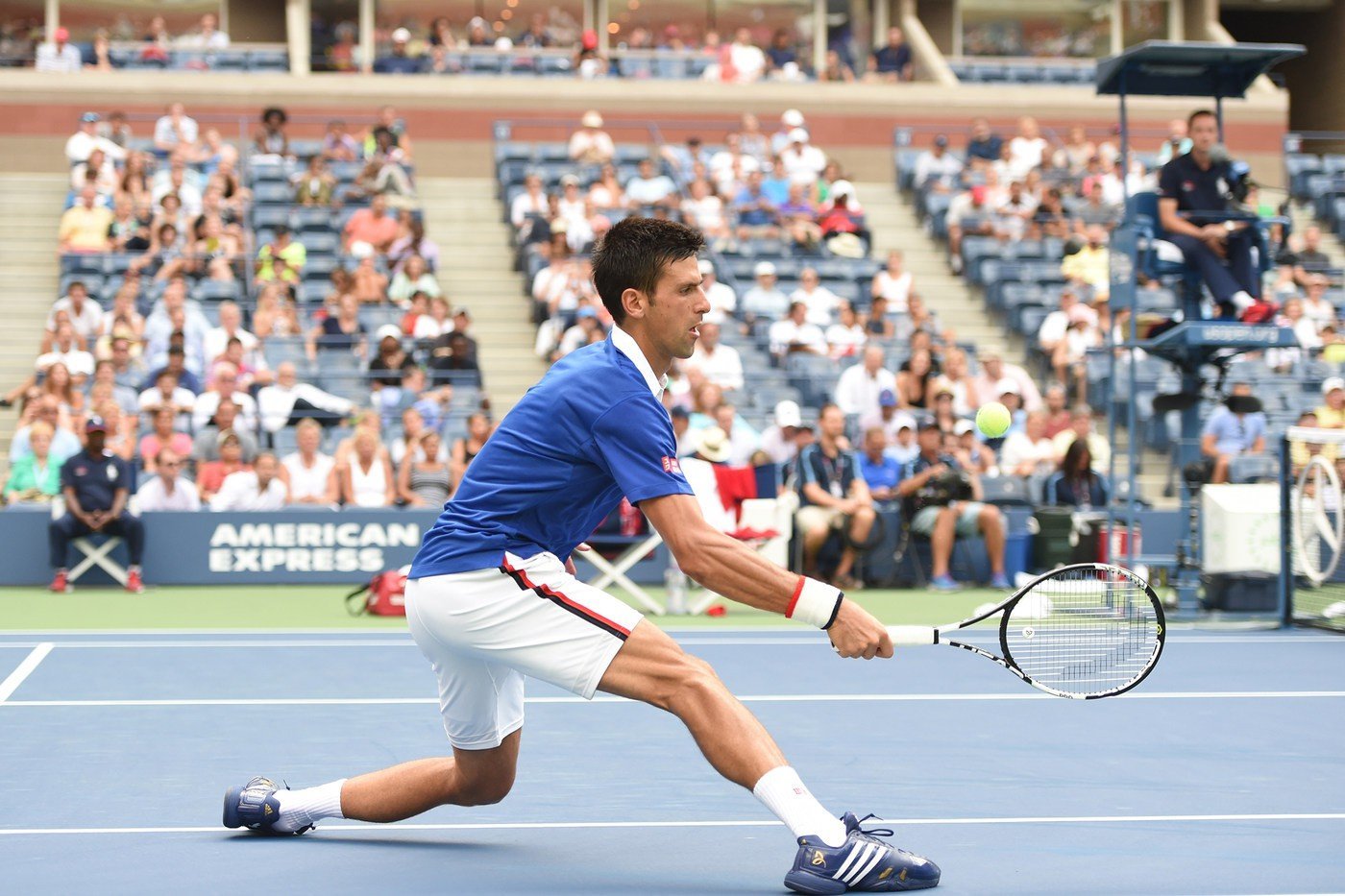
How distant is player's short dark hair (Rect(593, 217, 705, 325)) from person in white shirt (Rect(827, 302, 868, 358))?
1284cm

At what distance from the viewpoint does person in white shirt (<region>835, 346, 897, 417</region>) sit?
16.0 meters

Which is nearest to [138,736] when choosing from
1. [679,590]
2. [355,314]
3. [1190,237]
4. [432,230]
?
[679,590]

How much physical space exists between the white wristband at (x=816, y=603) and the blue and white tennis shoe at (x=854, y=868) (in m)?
0.55

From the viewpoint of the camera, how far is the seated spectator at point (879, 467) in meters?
14.5

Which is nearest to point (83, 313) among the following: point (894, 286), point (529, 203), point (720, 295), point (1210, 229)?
point (529, 203)

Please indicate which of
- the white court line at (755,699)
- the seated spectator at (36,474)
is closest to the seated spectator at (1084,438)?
the white court line at (755,699)

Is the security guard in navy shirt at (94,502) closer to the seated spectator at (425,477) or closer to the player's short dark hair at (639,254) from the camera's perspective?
the seated spectator at (425,477)

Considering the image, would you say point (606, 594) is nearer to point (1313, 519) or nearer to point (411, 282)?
point (1313, 519)

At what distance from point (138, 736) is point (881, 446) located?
28.4 feet

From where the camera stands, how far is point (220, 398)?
1488 cm

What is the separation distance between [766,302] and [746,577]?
13.9 m

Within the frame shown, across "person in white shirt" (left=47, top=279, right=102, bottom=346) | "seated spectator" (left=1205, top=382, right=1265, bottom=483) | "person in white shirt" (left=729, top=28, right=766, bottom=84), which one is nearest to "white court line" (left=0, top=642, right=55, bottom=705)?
"person in white shirt" (left=47, top=279, right=102, bottom=346)

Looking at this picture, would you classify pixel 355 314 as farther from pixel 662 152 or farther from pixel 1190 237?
pixel 1190 237

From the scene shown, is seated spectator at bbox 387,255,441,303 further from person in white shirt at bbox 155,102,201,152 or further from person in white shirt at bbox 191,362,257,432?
→ person in white shirt at bbox 155,102,201,152
